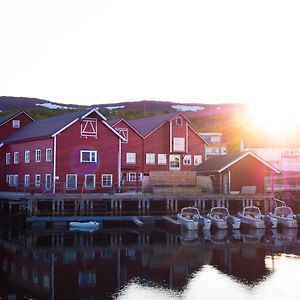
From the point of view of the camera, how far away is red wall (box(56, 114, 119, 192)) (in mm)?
54062

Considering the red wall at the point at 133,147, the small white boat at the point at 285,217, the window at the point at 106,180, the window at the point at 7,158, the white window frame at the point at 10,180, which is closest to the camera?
the small white boat at the point at 285,217

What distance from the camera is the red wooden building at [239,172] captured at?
57.0 m

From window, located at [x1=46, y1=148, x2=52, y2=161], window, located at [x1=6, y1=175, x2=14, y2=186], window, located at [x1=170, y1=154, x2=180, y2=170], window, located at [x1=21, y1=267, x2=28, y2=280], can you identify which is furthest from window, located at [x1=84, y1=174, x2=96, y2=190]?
window, located at [x1=21, y1=267, x2=28, y2=280]

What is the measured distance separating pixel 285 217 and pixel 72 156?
19.8 meters

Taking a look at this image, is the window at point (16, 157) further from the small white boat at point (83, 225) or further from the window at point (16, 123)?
the small white boat at point (83, 225)

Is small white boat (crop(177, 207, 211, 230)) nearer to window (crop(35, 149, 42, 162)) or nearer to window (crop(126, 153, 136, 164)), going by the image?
window (crop(35, 149, 42, 162))

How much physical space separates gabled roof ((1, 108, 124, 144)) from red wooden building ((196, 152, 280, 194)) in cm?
1017

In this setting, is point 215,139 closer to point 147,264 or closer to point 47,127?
point 47,127

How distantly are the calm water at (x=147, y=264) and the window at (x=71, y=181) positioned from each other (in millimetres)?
8672

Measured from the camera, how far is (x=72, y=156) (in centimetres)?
5447

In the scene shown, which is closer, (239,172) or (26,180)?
(239,172)

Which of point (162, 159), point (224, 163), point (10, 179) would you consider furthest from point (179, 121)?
point (10, 179)

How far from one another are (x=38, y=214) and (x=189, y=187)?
14.8 m

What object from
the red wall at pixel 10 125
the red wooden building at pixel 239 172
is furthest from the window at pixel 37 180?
the red wooden building at pixel 239 172
